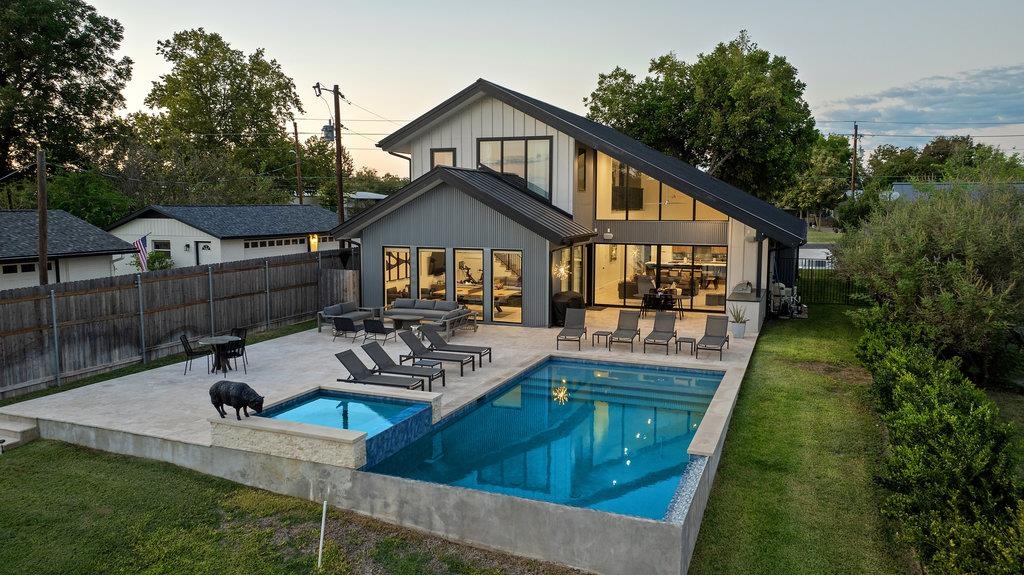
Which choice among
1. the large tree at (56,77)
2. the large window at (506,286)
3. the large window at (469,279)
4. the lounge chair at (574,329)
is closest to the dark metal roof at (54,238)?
the large window at (469,279)

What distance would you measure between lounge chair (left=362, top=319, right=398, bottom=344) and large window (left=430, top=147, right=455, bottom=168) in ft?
22.2

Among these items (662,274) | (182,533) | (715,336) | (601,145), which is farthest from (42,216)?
(662,274)

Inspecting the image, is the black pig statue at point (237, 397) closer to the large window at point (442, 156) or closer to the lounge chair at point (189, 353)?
the lounge chair at point (189, 353)

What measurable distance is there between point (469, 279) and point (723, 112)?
964 inches

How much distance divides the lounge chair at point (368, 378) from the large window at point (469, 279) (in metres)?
6.99

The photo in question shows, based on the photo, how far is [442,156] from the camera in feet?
71.9

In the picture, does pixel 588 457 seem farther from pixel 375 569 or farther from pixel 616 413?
pixel 375 569

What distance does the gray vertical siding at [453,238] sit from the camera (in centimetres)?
1852

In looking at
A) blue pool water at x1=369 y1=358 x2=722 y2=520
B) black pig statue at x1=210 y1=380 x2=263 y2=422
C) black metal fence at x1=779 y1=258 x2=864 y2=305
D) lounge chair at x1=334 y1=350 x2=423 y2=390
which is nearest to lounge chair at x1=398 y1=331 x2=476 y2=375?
blue pool water at x1=369 y1=358 x2=722 y2=520

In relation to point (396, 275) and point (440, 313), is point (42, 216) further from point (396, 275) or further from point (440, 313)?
point (440, 313)

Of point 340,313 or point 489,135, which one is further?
point 489,135

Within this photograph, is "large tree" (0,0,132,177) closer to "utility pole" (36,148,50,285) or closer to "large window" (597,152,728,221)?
"utility pole" (36,148,50,285)

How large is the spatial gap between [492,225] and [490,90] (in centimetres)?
458

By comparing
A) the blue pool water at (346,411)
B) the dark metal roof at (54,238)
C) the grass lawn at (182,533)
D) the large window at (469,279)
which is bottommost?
the grass lawn at (182,533)
